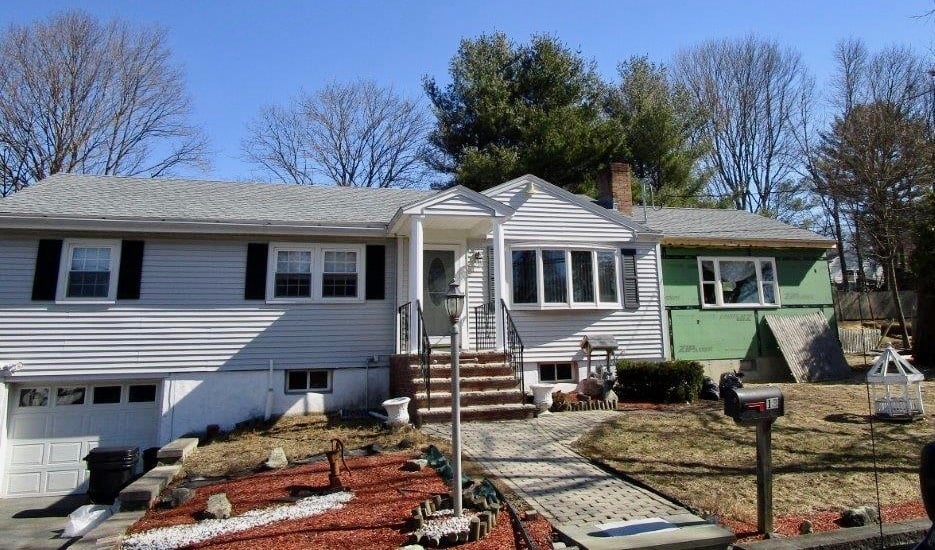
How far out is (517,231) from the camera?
11.8 meters

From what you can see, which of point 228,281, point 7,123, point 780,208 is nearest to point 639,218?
point 228,281

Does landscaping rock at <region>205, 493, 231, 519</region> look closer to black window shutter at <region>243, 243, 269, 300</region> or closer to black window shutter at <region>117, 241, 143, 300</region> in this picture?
black window shutter at <region>243, 243, 269, 300</region>

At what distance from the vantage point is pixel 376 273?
36.5 ft

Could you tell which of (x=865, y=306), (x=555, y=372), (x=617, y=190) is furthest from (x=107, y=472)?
(x=865, y=306)

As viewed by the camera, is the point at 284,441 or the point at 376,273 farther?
the point at 376,273

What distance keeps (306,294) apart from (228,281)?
1.49 meters

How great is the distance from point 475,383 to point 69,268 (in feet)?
25.6

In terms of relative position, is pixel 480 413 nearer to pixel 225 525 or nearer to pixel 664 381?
pixel 664 381

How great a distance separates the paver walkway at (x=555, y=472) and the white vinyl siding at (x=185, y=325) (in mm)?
3327

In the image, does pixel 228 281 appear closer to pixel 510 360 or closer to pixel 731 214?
pixel 510 360

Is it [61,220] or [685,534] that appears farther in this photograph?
[61,220]

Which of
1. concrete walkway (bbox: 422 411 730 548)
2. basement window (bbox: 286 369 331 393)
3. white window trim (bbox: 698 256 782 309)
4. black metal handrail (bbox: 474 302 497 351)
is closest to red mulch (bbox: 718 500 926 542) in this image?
concrete walkway (bbox: 422 411 730 548)

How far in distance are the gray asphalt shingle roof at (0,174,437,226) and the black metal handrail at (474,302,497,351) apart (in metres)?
2.74

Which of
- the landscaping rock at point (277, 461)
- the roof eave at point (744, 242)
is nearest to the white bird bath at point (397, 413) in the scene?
the landscaping rock at point (277, 461)
